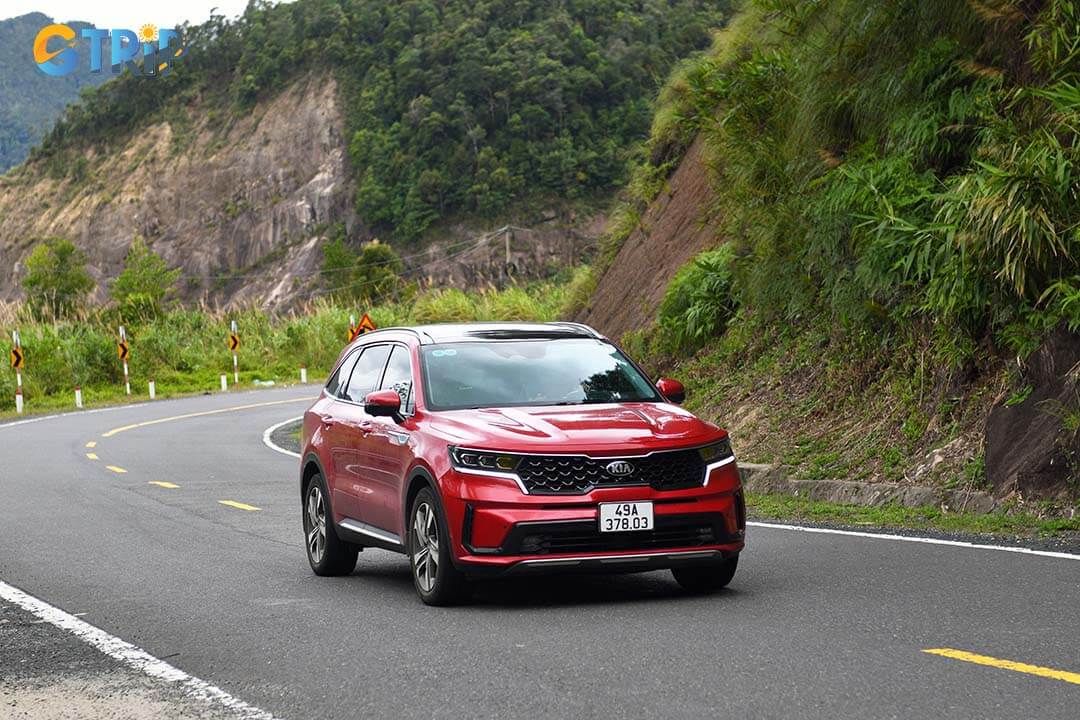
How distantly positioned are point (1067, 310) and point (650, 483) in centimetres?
498

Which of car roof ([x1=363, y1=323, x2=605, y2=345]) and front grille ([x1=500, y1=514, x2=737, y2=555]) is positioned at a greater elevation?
car roof ([x1=363, y1=323, x2=605, y2=345])

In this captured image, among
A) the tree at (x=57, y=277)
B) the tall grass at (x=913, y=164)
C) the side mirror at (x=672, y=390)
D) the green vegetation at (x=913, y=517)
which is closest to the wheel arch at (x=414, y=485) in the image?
the side mirror at (x=672, y=390)

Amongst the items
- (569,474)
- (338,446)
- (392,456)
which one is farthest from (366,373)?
(569,474)

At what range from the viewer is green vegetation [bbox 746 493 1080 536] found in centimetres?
1130

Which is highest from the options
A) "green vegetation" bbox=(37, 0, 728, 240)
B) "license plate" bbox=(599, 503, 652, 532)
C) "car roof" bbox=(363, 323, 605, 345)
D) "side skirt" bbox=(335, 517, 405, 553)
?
"green vegetation" bbox=(37, 0, 728, 240)

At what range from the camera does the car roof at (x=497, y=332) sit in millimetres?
10062

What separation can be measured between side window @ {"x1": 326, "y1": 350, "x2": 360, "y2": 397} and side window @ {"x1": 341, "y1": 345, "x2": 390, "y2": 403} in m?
0.12

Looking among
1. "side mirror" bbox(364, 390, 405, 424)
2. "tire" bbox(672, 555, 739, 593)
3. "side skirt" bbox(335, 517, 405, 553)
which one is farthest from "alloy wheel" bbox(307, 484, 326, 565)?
"tire" bbox(672, 555, 739, 593)

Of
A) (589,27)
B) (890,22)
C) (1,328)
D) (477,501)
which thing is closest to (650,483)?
(477,501)

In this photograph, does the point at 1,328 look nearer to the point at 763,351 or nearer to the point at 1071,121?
the point at 763,351

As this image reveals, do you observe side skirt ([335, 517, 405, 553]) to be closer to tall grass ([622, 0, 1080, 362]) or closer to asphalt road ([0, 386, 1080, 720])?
asphalt road ([0, 386, 1080, 720])

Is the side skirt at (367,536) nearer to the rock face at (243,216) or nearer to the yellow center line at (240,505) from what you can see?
the yellow center line at (240,505)

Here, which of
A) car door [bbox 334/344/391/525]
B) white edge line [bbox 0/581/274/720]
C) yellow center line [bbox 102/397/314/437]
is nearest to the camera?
white edge line [bbox 0/581/274/720]

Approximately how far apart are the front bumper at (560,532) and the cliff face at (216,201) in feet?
341
